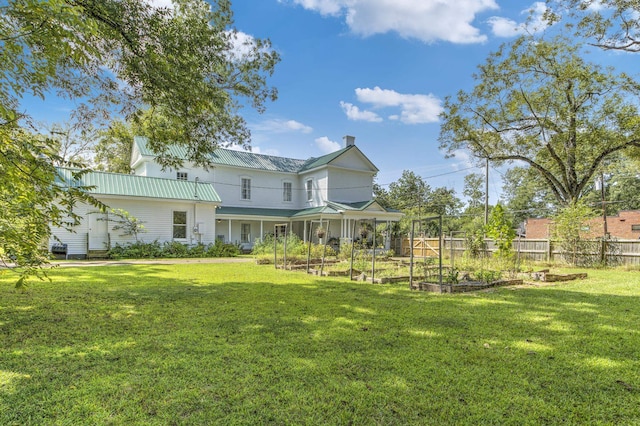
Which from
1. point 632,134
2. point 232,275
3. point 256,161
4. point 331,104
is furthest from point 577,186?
point 256,161

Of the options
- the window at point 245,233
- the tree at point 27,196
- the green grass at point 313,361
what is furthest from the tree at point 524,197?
the tree at point 27,196

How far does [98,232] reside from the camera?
16.7m

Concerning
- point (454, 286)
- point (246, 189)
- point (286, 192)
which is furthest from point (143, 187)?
point (454, 286)

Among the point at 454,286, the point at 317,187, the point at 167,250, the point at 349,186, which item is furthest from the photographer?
the point at 349,186

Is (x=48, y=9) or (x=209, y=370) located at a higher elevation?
(x=48, y=9)

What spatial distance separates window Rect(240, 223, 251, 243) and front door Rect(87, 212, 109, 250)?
9.25m

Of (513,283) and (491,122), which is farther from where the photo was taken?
(491,122)

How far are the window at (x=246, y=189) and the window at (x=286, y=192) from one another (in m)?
2.83

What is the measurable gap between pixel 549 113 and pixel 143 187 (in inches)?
909

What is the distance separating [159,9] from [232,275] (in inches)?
284

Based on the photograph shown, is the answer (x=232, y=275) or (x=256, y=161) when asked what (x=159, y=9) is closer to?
(x=232, y=275)

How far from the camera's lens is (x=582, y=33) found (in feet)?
51.4

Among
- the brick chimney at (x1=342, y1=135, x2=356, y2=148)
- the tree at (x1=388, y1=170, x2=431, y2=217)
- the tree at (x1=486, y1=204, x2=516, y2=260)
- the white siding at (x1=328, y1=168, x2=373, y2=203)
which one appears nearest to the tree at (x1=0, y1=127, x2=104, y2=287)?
the tree at (x1=486, y1=204, x2=516, y2=260)

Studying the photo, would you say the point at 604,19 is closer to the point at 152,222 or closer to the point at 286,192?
the point at 286,192
